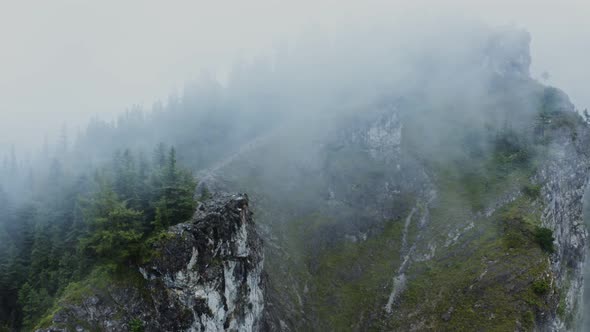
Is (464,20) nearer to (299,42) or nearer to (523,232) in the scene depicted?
(299,42)

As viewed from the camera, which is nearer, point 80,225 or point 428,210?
point 80,225

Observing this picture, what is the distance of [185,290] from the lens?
4447cm

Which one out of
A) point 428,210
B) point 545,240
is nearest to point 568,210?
point 545,240

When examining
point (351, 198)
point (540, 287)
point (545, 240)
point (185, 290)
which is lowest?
point (351, 198)

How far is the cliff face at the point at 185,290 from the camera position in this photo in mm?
42062

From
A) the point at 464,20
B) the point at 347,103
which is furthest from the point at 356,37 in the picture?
the point at 347,103

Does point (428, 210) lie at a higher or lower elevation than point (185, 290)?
lower

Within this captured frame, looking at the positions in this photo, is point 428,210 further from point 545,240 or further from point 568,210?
point 568,210

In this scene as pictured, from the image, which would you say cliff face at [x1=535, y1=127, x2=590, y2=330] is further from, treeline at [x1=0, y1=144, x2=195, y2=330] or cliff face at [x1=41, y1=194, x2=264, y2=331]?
treeline at [x1=0, y1=144, x2=195, y2=330]

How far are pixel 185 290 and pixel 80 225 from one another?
87.6 ft

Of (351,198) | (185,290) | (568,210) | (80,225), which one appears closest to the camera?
(185,290)

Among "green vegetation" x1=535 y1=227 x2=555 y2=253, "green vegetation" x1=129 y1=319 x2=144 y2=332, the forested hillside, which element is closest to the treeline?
the forested hillside

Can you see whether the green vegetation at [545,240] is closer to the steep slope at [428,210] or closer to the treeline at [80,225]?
the steep slope at [428,210]

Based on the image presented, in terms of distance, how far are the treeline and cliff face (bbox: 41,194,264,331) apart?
335cm
